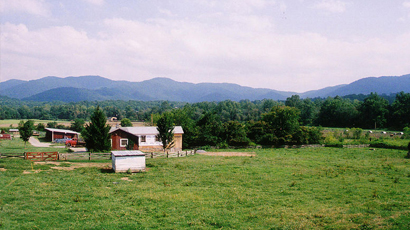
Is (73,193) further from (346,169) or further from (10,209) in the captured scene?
(346,169)

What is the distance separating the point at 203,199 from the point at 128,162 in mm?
11365

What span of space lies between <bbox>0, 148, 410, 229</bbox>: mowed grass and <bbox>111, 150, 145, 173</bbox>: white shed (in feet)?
2.89

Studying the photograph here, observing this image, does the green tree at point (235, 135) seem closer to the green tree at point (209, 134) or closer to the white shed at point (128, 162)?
the green tree at point (209, 134)

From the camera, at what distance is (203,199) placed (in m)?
16.2

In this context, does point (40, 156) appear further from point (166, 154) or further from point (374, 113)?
point (374, 113)

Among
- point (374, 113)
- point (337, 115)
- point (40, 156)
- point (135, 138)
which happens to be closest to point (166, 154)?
point (40, 156)

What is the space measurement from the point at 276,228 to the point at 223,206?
148 inches

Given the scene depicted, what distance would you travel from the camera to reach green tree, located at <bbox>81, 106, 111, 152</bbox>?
34.8 metres

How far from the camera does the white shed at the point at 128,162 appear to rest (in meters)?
24.8

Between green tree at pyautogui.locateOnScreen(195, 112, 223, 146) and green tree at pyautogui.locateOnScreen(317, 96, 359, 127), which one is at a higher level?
green tree at pyautogui.locateOnScreen(317, 96, 359, 127)

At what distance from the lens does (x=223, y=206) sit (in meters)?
14.8

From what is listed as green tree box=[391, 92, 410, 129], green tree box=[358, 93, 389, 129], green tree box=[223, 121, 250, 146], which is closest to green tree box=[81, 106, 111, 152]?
green tree box=[223, 121, 250, 146]

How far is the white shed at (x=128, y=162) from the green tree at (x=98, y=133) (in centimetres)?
1125

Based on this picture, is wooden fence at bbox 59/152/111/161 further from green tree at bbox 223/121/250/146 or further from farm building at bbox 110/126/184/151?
green tree at bbox 223/121/250/146
